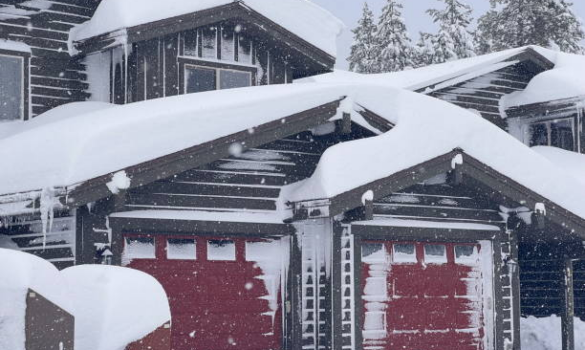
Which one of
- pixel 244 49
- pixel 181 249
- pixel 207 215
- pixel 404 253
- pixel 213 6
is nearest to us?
pixel 181 249

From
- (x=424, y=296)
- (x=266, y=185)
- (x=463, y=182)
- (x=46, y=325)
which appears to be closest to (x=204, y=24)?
(x=266, y=185)

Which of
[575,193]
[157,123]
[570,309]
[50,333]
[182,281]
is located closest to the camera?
[50,333]

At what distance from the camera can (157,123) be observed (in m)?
11.8

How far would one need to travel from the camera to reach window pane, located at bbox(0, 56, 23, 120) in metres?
15.1

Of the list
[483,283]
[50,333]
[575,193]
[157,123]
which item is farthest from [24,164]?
[575,193]

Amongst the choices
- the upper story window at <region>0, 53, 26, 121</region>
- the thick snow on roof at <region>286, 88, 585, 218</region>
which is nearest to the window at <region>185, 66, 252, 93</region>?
the upper story window at <region>0, 53, 26, 121</region>

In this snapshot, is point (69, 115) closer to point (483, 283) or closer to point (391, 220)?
point (391, 220)

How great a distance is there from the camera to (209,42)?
16141 millimetres

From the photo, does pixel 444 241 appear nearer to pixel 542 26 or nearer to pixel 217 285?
→ pixel 217 285

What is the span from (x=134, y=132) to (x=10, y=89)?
452 centimetres

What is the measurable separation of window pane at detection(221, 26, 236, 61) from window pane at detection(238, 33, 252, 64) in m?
0.13

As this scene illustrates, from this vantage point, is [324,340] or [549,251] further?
[549,251]

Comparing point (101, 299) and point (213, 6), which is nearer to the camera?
point (101, 299)

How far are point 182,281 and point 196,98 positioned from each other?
2.63 metres
